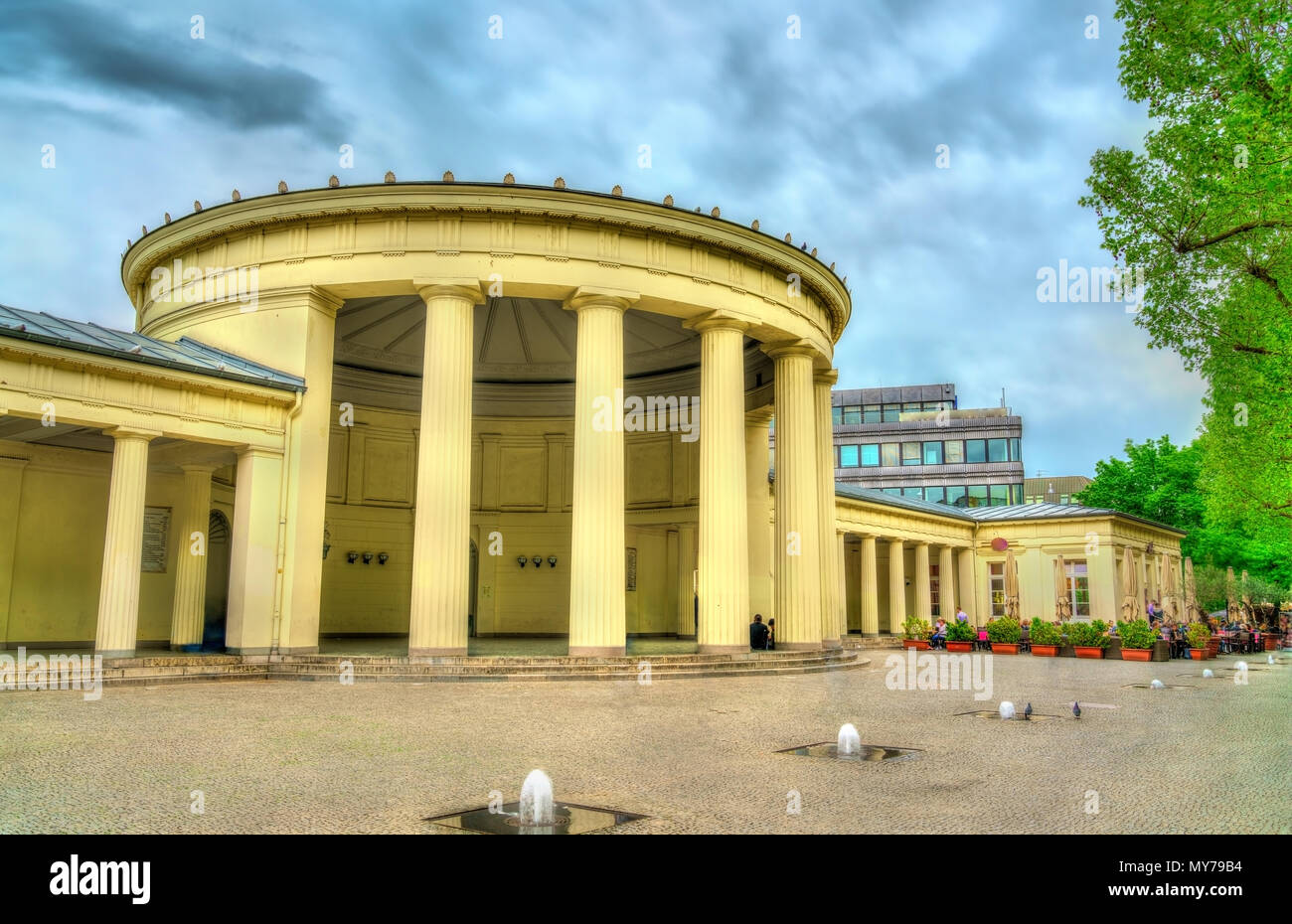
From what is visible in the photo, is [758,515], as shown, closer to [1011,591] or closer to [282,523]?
[1011,591]

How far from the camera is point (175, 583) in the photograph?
75.6 ft

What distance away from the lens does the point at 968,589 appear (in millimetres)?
50031

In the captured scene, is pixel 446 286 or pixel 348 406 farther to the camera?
pixel 348 406

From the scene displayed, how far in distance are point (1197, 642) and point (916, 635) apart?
376 inches

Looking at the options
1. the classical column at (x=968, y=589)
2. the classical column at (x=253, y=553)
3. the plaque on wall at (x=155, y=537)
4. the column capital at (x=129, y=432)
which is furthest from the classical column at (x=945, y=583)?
the column capital at (x=129, y=432)

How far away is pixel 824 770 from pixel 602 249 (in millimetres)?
16331

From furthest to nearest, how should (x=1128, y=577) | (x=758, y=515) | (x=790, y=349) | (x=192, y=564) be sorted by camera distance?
(x=1128, y=577), (x=758, y=515), (x=790, y=349), (x=192, y=564)

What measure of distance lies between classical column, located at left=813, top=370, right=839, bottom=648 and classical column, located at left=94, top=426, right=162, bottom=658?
64.1 feet

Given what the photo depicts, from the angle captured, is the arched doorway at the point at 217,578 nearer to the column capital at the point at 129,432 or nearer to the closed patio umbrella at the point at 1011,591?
the column capital at the point at 129,432

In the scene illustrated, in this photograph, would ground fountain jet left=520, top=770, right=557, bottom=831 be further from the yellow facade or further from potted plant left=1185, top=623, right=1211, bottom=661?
potted plant left=1185, top=623, right=1211, bottom=661

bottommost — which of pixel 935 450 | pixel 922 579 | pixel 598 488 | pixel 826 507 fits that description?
pixel 922 579

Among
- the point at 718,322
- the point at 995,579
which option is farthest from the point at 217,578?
the point at 995,579

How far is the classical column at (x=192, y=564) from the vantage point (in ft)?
74.3
